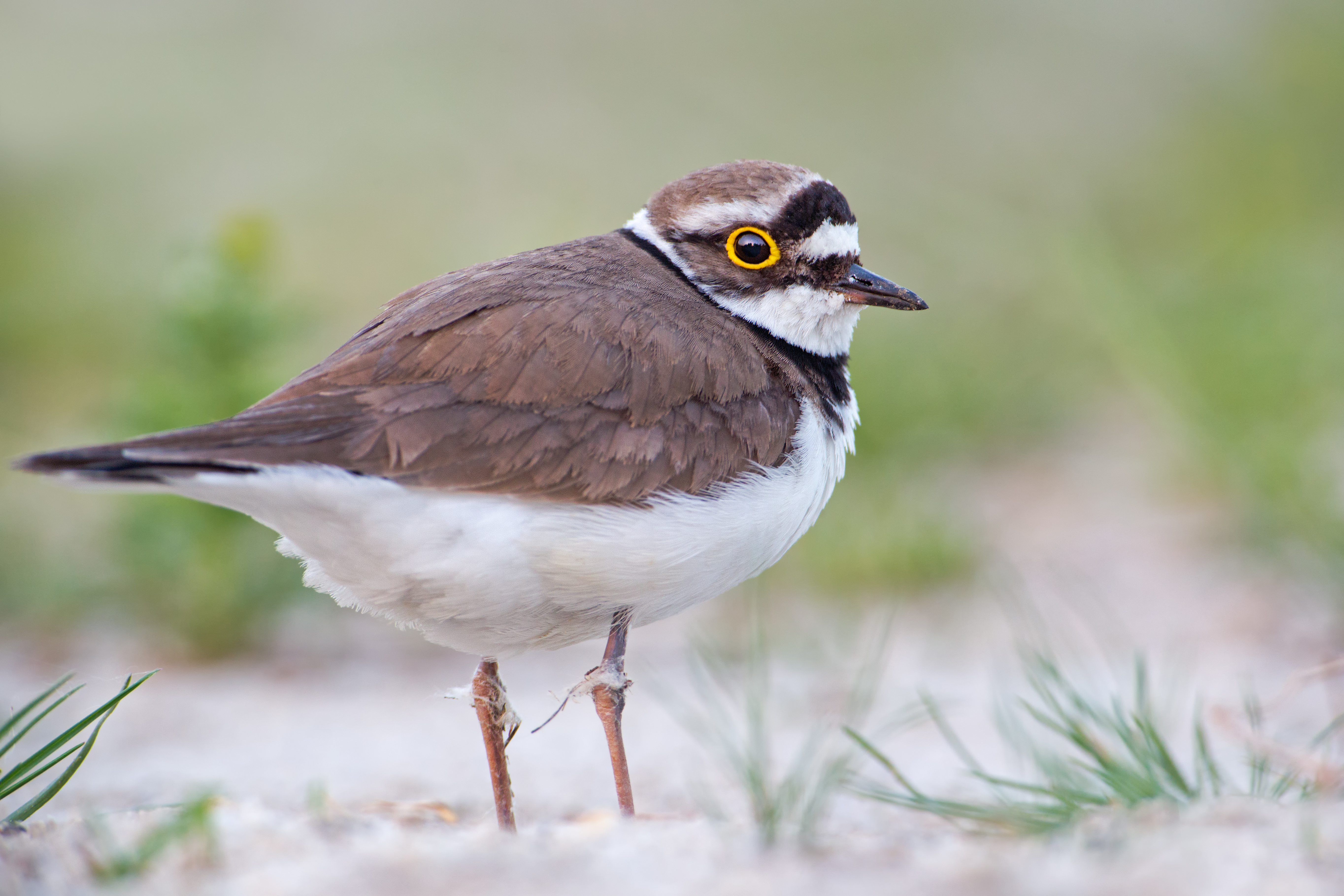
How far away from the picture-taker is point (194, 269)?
504 cm

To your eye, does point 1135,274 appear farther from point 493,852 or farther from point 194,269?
point 493,852

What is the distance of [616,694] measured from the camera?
338 centimetres

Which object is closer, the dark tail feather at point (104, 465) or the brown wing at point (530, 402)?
the dark tail feather at point (104, 465)

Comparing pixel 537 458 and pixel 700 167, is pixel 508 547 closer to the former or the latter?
pixel 537 458

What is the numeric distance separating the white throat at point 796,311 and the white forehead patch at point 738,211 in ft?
0.43

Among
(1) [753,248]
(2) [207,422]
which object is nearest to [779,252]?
(1) [753,248]

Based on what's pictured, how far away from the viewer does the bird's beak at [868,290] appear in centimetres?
377


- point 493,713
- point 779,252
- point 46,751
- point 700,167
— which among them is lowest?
point 493,713

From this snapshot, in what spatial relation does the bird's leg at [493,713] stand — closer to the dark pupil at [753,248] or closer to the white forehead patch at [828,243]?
→ the dark pupil at [753,248]

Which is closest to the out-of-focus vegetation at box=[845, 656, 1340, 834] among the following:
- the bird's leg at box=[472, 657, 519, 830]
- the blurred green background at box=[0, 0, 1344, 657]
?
the bird's leg at box=[472, 657, 519, 830]

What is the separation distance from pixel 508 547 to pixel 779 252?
4.40 feet

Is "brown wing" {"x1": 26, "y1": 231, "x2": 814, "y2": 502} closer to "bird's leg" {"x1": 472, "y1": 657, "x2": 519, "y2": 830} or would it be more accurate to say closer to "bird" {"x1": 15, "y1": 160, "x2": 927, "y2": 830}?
"bird" {"x1": 15, "y1": 160, "x2": 927, "y2": 830}

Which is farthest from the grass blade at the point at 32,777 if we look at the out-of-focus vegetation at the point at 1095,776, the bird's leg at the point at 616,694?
the out-of-focus vegetation at the point at 1095,776

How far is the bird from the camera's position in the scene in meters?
2.87
